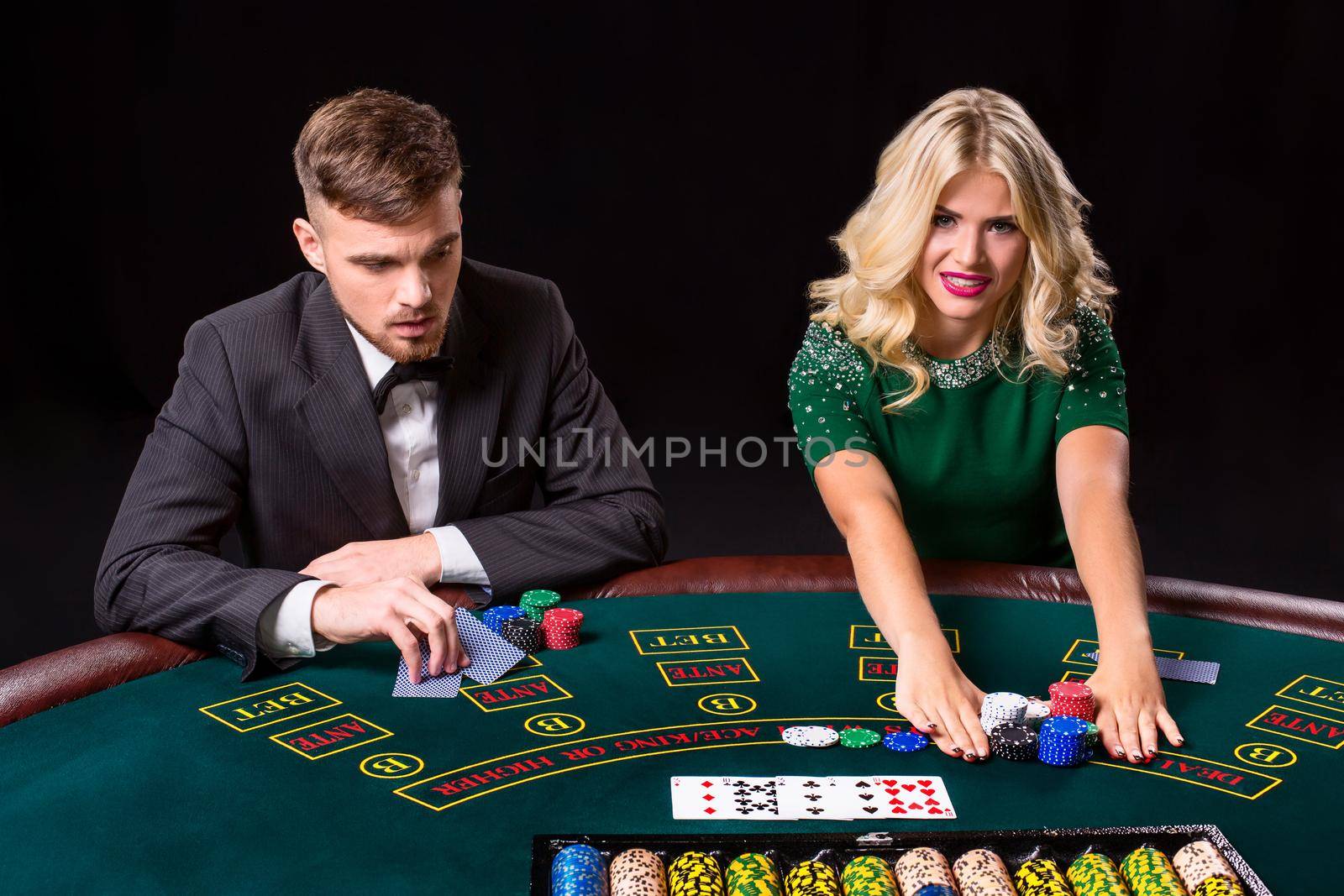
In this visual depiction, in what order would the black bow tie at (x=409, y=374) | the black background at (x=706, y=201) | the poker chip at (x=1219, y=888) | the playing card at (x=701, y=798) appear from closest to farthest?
the poker chip at (x=1219, y=888) → the playing card at (x=701, y=798) → the black bow tie at (x=409, y=374) → the black background at (x=706, y=201)

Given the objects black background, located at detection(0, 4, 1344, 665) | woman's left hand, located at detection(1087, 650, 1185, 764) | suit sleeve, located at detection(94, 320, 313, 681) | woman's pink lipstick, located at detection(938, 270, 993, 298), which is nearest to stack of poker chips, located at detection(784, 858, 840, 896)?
woman's left hand, located at detection(1087, 650, 1185, 764)

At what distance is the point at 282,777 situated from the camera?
2076 millimetres

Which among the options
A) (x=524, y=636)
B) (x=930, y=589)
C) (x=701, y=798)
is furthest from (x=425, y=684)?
(x=930, y=589)

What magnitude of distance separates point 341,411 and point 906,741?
142 centimetres

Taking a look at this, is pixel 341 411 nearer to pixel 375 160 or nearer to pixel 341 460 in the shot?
pixel 341 460

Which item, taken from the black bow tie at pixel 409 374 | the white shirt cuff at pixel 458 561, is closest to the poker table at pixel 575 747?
the white shirt cuff at pixel 458 561

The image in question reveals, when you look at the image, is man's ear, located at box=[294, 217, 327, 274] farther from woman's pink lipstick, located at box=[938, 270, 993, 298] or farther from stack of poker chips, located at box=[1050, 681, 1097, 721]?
stack of poker chips, located at box=[1050, 681, 1097, 721]

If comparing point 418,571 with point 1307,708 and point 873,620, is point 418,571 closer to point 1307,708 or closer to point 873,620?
point 873,620

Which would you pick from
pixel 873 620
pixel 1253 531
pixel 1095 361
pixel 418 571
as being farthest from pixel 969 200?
pixel 1253 531

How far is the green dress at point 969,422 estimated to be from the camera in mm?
3092

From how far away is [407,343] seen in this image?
2914 mm

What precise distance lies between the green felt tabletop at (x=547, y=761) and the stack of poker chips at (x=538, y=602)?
169 mm

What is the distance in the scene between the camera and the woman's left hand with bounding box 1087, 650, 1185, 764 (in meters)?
2.20

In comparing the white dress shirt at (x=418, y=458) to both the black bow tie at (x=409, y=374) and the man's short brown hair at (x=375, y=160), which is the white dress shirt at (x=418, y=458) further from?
the man's short brown hair at (x=375, y=160)
